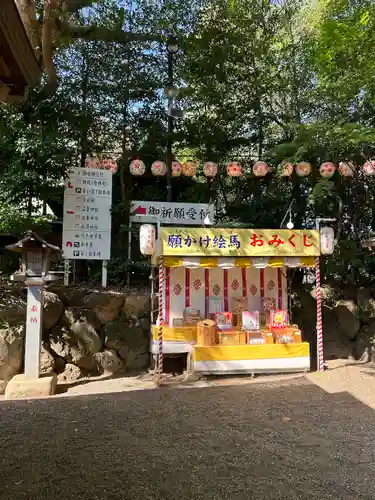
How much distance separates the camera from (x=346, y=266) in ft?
37.1

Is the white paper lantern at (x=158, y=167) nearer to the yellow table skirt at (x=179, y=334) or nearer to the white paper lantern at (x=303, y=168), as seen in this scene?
the white paper lantern at (x=303, y=168)

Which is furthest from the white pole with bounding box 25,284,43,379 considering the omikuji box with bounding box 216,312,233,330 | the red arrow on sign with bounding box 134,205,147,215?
the red arrow on sign with bounding box 134,205,147,215

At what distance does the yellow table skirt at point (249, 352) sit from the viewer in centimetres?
770

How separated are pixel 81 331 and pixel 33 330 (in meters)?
1.64

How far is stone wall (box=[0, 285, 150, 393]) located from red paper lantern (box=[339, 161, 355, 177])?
634 centimetres

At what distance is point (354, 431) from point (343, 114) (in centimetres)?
940

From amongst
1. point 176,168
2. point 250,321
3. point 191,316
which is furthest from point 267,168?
point 191,316

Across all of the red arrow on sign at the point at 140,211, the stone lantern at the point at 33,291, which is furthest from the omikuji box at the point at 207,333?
the red arrow on sign at the point at 140,211

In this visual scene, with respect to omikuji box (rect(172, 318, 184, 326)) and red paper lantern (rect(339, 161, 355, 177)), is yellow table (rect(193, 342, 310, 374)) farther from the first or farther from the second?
red paper lantern (rect(339, 161, 355, 177))

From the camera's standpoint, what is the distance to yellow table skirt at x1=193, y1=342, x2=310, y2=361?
770cm

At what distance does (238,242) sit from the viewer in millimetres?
7793

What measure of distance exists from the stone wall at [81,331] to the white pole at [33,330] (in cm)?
74

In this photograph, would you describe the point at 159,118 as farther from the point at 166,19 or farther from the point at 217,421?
the point at 217,421

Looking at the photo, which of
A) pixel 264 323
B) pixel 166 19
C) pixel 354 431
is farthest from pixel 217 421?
pixel 166 19
